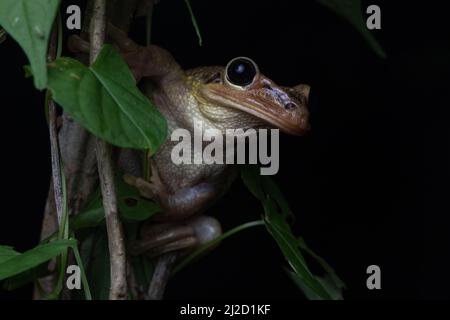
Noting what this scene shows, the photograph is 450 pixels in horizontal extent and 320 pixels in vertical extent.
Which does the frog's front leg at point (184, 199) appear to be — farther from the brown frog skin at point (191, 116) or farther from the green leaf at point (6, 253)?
the green leaf at point (6, 253)

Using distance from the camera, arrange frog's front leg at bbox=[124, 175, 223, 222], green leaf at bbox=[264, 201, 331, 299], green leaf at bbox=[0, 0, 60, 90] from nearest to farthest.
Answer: green leaf at bbox=[0, 0, 60, 90], green leaf at bbox=[264, 201, 331, 299], frog's front leg at bbox=[124, 175, 223, 222]

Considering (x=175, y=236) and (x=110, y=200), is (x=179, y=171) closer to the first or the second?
(x=175, y=236)

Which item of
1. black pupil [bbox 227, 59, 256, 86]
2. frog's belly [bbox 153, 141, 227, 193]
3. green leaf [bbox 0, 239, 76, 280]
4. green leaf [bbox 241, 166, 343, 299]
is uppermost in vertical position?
black pupil [bbox 227, 59, 256, 86]

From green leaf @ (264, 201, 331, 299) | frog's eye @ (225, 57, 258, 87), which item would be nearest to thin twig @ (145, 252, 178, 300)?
green leaf @ (264, 201, 331, 299)

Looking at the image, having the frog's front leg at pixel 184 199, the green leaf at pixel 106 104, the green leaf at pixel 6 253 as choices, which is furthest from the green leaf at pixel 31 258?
the frog's front leg at pixel 184 199

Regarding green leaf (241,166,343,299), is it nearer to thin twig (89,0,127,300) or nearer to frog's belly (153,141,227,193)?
frog's belly (153,141,227,193)

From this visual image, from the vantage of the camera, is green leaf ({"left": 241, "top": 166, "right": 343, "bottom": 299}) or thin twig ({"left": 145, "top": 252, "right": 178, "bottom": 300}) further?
thin twig ({"left": 145, "top": 252, "right": 178, "bottom": 300})
